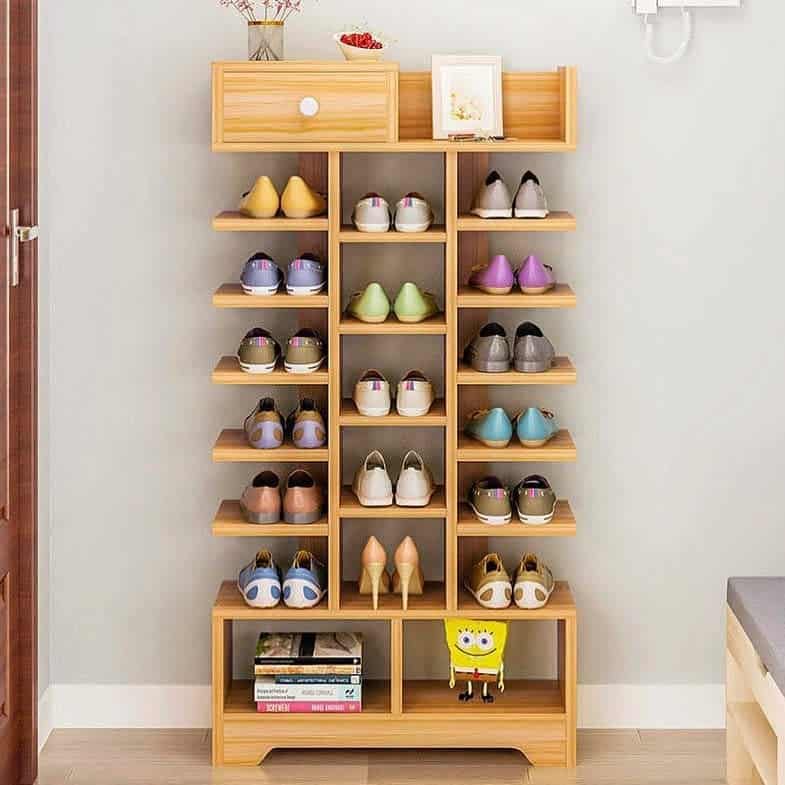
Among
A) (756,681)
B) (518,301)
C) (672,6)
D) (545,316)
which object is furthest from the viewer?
(545,316)

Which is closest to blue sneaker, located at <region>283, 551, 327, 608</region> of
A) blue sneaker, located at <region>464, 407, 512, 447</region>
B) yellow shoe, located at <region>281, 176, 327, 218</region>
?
blue sneaker, located at <region>464, 407, 512, 447</region>

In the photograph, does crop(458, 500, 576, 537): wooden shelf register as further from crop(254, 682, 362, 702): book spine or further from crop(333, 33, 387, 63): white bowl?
crop(333, 33, 387, 63): white bowl

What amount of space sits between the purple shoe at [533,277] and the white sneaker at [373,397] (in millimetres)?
385

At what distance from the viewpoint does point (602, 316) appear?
11.7 ft

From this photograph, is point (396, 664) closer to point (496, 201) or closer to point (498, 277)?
point (498, 277)

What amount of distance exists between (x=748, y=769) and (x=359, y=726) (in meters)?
0.88

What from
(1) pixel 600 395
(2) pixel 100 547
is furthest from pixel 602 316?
(2) pixel 100 547

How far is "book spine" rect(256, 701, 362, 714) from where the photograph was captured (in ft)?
11.3

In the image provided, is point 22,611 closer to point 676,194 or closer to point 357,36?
point 357,36

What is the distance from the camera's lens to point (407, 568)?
344cm

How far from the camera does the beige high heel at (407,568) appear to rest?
11.3 feet

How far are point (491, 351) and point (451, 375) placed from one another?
11 cm

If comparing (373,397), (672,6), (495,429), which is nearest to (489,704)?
(495,429)

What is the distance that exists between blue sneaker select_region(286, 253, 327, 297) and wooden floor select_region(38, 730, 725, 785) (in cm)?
110
